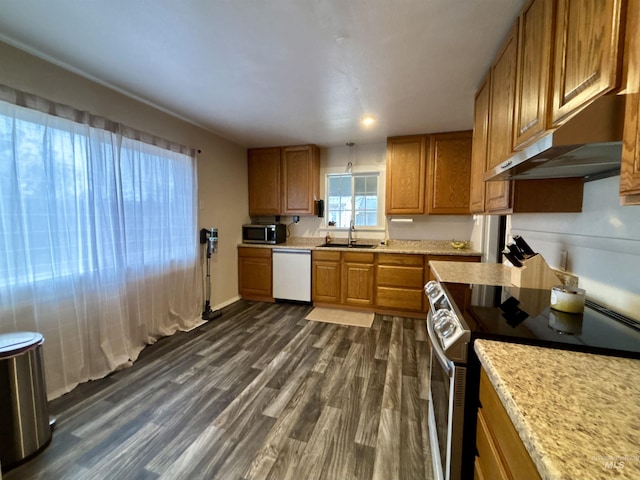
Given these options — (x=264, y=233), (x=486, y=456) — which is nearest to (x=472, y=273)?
(x=486, y=456)

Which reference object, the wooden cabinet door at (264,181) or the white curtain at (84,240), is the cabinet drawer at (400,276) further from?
the white curtain at (84,240)

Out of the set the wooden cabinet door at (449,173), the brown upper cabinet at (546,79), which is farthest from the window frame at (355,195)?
the brown upper cabinet at (546,79)

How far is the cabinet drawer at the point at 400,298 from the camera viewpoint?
3.34 m

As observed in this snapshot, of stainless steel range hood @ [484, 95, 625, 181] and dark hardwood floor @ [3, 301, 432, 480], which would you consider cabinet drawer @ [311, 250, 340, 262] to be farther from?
stainless steel range hood @ [484, 95, 625, 181]

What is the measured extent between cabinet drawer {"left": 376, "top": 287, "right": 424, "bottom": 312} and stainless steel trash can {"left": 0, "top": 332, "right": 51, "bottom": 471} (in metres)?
3.13

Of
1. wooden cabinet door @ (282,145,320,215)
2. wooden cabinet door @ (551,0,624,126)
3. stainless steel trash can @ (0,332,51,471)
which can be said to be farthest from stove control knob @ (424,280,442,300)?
wooden cabinet door @ (282,145,320,215)

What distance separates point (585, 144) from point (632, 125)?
10cm

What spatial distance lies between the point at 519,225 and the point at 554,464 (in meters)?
2.17

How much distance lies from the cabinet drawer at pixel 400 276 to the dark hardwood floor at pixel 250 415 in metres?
0.85

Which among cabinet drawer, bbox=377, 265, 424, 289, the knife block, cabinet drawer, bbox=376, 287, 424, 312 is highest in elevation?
the knife block

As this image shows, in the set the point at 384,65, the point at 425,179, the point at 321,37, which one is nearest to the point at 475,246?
the point at 425,179

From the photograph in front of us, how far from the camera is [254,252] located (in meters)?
4.02

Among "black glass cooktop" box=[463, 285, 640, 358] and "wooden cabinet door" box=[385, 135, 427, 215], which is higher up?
"wooden cabinet door" box=[385, 135, 427, 215]

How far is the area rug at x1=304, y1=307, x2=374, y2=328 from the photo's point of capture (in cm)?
329
